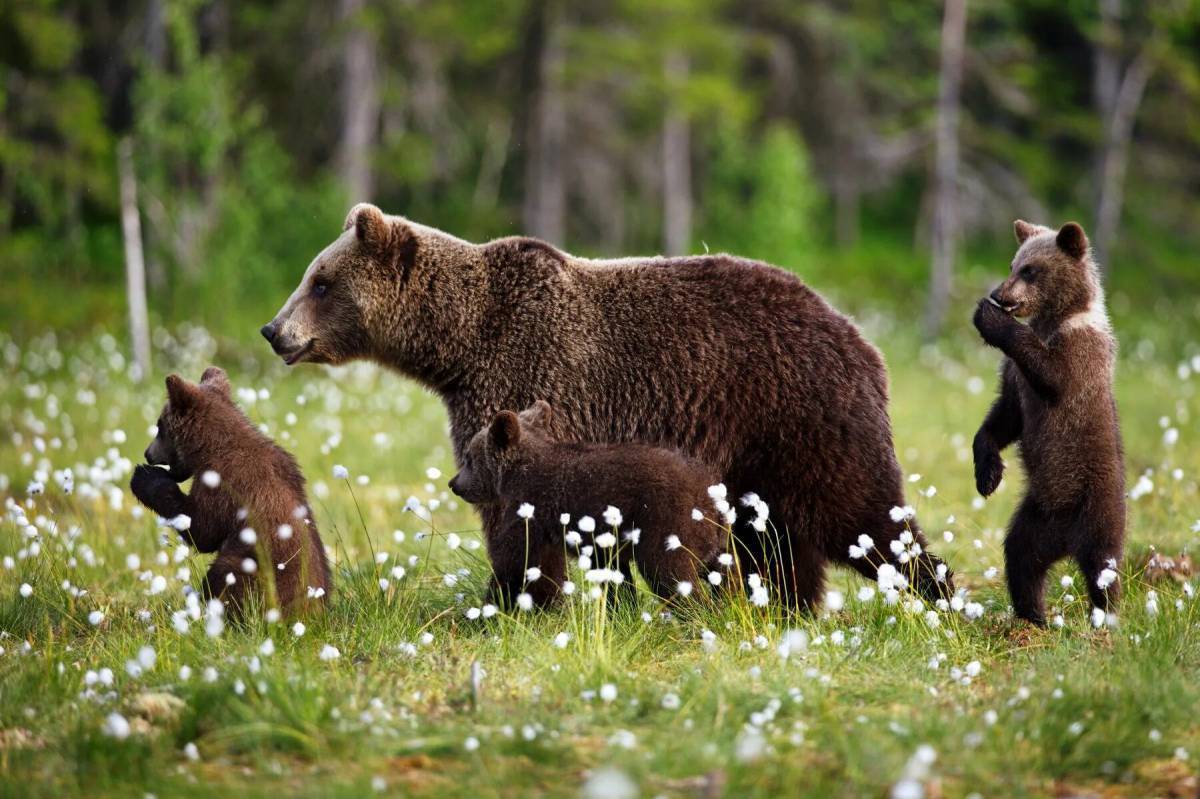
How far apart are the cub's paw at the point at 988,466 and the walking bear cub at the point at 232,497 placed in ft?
10.1

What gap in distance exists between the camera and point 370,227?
6723 mm

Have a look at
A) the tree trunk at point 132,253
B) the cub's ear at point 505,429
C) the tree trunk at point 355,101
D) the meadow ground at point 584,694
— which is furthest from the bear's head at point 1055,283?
the tree trunk at point 355,101

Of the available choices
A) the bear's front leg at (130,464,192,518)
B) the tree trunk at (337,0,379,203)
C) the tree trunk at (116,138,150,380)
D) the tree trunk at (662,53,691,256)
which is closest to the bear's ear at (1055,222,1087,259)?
the bear's front leg at (130,464,192,518)

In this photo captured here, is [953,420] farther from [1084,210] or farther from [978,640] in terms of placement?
[1084,210]

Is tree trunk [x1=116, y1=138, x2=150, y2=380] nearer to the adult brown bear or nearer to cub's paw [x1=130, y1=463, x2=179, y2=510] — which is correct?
the adult brown bear

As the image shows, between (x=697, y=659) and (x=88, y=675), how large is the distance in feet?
7.67

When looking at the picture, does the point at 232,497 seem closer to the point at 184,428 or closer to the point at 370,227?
the point at 184,428

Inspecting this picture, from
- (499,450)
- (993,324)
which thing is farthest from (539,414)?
(993,324)

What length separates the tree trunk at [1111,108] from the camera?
28391 millimetres

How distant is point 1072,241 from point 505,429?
2.67 metres

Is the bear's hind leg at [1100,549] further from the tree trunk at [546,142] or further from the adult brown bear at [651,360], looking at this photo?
the tree trunk at [546,142]

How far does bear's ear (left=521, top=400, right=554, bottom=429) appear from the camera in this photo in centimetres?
613

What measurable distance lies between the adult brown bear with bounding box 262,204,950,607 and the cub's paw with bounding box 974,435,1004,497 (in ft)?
1.28

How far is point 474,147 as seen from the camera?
113 feet
